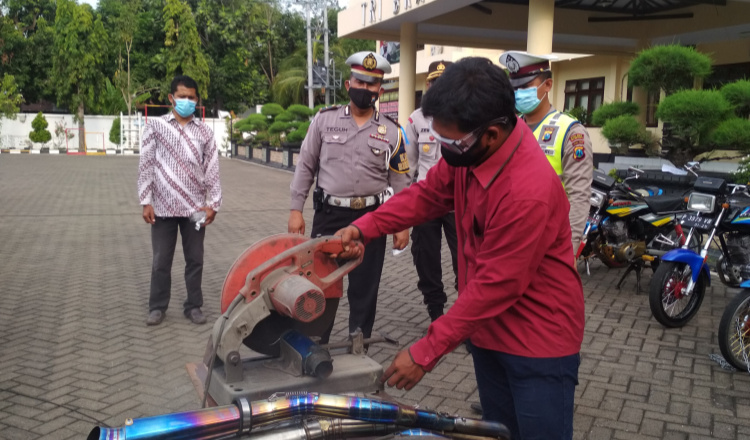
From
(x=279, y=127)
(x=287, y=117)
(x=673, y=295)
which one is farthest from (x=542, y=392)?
(x=287, y=117)

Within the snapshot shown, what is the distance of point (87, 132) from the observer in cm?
3700

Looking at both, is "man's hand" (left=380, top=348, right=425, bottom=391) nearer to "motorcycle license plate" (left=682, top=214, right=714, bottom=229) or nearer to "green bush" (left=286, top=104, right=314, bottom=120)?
"motorcycle license plate" (left=682, top=214, right=714, bottom=229)

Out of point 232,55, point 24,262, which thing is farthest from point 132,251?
→ point 232,55

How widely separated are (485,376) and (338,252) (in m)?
0.71

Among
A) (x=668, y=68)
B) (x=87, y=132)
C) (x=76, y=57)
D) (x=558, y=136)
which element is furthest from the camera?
(x=87, y=132)

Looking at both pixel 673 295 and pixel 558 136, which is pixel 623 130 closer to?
pixel 673 295

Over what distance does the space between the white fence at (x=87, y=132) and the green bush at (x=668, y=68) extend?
2891 cm

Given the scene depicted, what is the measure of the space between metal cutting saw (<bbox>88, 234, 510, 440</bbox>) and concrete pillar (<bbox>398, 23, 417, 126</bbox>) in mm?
14156

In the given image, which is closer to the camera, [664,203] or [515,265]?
[515,265]

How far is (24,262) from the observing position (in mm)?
7566

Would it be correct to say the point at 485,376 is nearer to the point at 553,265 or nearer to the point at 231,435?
the point at 553,265

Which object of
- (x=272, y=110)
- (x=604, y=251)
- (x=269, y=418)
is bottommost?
(x=604, y=251)

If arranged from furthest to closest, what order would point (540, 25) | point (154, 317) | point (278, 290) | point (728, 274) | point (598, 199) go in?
point (540, 25) < point (598, 199) < point (728, 274) < point (154, 317) < point (278, 290)

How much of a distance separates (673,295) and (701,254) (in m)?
0.44
